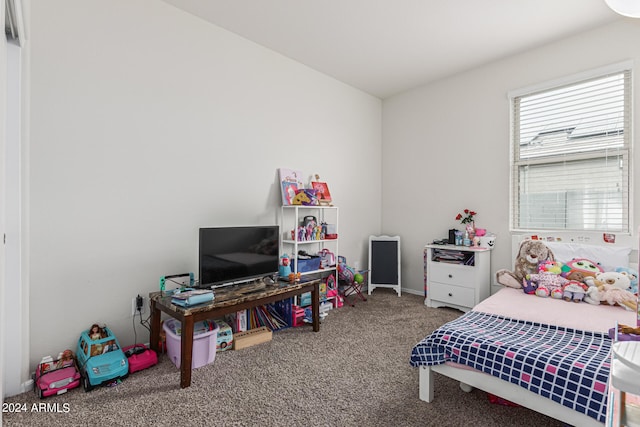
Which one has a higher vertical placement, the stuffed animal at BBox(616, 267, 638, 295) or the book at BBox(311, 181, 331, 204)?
the book at BBox(311, 181, 331, 204)

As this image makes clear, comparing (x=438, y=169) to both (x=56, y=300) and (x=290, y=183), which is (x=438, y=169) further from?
(x=56, y=300)

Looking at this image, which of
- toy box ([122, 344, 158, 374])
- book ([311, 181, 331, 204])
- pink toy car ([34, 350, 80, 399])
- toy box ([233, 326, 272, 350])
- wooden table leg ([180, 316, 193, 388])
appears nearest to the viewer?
pink toy car ([34, 350, 80, 399])

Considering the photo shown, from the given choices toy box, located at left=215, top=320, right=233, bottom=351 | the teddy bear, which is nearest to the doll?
toy box, located at left=215, top=320, right=233, bottom=351

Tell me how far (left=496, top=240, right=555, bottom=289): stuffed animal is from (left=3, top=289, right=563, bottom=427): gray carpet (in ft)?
3.83

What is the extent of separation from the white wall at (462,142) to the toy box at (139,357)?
123 inches

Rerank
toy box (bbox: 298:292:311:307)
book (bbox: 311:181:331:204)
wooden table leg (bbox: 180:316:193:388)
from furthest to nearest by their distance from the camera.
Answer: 1. book (bbox: 311:181:331:204)
2. toy box (bbox: 298:292:311:307)
3. wooden table leg (bbox: 180:316:193:388)

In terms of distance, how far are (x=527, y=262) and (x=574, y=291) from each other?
1.60 ft

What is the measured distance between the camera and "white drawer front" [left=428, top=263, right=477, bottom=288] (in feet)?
10.9

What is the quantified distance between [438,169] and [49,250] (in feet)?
12.7

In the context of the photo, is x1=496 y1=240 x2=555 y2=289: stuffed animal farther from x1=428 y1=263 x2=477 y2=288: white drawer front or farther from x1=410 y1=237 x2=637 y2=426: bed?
x1=410 y1=237 x2=637 y2=426: bed

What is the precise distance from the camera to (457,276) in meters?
3.41

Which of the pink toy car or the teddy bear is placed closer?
the pink toy car

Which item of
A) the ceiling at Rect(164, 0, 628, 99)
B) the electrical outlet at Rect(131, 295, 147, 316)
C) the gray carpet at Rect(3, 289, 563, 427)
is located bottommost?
the gray carpet at Rect(3, 289, 563, 427)

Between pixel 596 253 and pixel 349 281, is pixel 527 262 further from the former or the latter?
pixel 349 281
